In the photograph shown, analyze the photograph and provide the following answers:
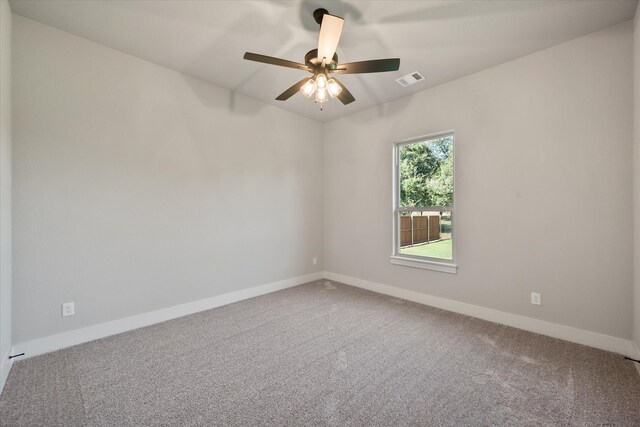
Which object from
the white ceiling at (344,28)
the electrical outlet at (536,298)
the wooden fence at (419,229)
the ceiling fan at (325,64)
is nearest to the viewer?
the ceiling fan at (325,64)

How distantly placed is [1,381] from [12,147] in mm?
1783

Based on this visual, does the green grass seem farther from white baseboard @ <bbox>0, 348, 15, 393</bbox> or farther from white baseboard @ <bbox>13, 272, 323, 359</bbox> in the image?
white baseboard @ <bbox>0, 348, 15, 393</bbox>

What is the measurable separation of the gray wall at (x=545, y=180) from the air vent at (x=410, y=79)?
33 centimetres

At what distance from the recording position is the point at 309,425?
1614 mm

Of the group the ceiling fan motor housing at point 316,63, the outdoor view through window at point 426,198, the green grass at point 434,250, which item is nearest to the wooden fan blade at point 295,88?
the ceiling fan motor housing at point 316,63

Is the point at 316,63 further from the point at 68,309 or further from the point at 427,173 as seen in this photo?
the point at 68,309

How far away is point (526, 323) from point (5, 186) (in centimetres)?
478

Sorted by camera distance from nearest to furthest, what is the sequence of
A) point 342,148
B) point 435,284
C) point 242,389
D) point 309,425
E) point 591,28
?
point 309,425
point 242,389
point 591,28
point 435,284
point 342,148

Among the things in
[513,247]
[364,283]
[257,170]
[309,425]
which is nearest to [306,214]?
[257,170]

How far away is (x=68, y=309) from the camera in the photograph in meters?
2.58

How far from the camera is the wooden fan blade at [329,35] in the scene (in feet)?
6.12

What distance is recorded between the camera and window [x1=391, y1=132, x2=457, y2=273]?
3.57m

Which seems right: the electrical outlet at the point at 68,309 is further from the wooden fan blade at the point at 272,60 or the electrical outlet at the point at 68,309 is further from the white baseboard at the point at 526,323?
the white baseboard at the point at 526,323

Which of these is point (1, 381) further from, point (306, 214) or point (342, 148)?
point (342, 148)
